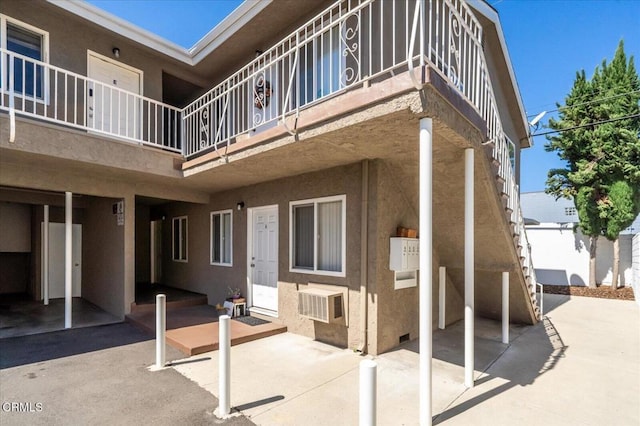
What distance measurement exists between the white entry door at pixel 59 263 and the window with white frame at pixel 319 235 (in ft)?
24.9

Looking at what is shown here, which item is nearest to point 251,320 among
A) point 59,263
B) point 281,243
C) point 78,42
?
point 281,243

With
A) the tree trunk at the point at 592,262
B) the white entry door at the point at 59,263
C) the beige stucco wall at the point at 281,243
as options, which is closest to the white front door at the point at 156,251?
the beige stucco wall at the point at 281,243

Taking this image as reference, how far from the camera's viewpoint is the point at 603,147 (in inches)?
424

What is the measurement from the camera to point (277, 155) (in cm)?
518

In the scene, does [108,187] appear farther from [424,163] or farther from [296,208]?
[424,163]

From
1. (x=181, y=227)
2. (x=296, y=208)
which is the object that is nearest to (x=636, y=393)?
(x=296, y=208)

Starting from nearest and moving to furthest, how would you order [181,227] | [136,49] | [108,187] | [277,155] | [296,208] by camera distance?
[277,155] < [296,208] < [108,187] < [136,49] < [181,227]

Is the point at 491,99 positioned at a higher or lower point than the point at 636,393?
higher

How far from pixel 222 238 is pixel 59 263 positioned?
5.59 meters

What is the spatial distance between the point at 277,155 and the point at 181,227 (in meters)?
6.47

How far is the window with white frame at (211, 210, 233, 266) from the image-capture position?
8.45 meters

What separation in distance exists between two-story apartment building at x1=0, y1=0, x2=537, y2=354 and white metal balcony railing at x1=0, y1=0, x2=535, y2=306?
42 mm

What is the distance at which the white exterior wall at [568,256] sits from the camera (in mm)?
11789

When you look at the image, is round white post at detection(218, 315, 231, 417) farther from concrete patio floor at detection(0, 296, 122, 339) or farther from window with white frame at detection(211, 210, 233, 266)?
concrete patio floor at detection(0, 296, 122, 339)
